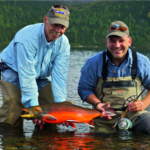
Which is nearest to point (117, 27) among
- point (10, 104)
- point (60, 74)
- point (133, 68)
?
point (133, 68)

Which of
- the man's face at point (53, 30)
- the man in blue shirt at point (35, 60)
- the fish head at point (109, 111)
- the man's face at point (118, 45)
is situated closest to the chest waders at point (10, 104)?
the man in blue shirt at point (35, 60)

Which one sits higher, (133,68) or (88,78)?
(133,68)

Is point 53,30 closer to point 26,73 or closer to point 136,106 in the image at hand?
point 26,73

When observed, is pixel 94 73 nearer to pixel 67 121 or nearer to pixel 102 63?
pixel 102 63

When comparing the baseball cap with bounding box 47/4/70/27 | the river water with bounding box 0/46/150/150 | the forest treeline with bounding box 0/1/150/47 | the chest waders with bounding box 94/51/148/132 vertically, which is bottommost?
the river water with bounding box 0/46/150/150

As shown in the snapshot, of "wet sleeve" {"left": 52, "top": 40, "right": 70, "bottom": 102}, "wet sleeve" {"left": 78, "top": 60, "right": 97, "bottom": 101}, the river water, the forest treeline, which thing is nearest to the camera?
the river water

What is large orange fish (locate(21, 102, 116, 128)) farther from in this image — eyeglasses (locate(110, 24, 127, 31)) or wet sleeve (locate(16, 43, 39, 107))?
eyeglasses (locate(110, 24, 127, 31))

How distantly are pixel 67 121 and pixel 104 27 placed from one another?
16365 cm

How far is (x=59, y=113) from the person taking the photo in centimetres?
462

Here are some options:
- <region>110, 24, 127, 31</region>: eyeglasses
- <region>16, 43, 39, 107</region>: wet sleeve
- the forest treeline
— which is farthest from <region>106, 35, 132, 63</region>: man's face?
the forest treeline

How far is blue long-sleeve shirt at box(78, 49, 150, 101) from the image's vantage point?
4953 mm

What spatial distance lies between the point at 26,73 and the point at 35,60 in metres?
0.38

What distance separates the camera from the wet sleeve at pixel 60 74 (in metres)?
5.22

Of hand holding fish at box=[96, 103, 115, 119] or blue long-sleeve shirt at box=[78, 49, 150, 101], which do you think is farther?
blue long-sleeve shirt at box=[78, 49, 150, 101]
